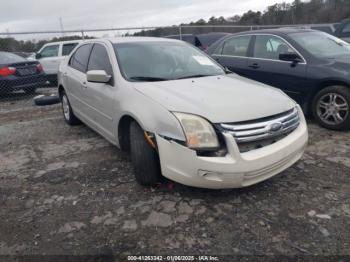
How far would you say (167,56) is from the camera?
416cm

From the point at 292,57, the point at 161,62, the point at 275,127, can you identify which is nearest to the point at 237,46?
the point at 292,57

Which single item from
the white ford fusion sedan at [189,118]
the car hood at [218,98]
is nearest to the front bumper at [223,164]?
the white ford fusion sedan at [189,118]

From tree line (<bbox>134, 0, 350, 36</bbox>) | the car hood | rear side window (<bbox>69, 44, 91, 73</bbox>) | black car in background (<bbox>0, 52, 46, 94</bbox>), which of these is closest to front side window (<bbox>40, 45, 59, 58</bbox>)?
black car in background (<bbox>0, 52, 46, 94</bbox>)

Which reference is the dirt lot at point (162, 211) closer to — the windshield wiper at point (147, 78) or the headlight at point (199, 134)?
the headlight at point (199, 134)

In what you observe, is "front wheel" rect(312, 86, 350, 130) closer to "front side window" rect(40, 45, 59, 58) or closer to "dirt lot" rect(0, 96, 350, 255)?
"dirt lot" rect(0, 96, 350, 255)

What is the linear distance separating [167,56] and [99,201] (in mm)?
2008

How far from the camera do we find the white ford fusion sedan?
281 centimetres

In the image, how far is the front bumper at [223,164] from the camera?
2779 mm

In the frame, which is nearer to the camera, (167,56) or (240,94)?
(240,94)

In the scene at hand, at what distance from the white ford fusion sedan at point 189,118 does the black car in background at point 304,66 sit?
1.76m

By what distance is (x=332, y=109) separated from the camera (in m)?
4.98

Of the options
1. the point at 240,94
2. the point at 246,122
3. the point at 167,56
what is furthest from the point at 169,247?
the point at 167,56

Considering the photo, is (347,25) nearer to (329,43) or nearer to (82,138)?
(329,43)

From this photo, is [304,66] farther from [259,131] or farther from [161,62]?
[259,131]
